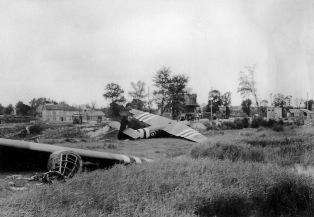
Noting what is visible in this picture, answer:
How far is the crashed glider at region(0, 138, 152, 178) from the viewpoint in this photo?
7547 millimetres

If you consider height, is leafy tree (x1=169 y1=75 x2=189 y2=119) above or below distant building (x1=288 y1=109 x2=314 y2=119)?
above

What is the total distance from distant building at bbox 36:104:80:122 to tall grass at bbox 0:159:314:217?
69.7m

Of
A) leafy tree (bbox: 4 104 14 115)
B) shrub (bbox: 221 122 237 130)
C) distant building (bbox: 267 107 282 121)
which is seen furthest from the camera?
leafy tree (bbox: 4 104 14 115)

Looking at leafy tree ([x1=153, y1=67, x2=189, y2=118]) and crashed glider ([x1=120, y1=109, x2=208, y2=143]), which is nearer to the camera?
crashed glider ([x1=120, y1=109, x2=208, y2=143])

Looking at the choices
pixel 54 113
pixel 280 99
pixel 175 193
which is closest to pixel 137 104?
pixel 175 193

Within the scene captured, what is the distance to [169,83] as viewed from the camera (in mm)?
41656

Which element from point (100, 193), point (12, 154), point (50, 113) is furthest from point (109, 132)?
point (50, 113)

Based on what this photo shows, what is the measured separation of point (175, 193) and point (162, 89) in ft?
118

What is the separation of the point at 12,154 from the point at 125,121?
13.2 metres

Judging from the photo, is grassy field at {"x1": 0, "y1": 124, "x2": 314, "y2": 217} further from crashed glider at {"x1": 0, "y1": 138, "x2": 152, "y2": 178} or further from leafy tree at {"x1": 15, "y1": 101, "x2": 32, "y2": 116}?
leafy tree at {"x1": 15, "y1": 101, "x2": 32, "y2": 116}

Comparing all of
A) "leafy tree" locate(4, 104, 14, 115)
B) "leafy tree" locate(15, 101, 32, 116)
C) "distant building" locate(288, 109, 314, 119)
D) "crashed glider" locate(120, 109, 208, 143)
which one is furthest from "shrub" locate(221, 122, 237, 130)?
"leafy tree" locate(4, 104, 14, 115)

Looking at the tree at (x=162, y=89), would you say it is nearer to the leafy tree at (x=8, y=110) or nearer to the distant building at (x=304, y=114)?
the distant building at (x=304, y=114)

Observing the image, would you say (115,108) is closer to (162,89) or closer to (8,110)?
(162,89)

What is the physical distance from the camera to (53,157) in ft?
25.2
